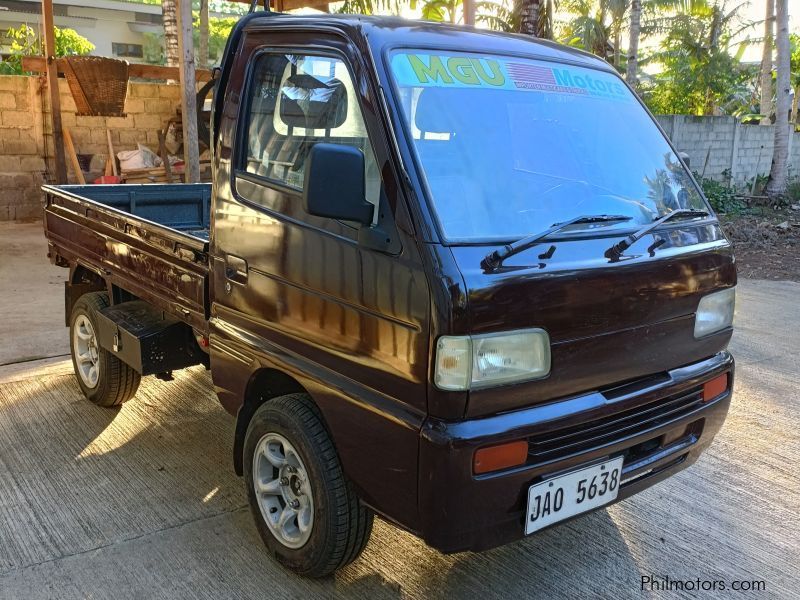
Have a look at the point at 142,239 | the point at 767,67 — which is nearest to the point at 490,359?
the point at 142,239

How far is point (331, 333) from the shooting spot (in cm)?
261

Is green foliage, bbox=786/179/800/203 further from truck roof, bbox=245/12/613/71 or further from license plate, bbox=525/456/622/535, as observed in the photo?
license plate, bbox=525/456/622/535

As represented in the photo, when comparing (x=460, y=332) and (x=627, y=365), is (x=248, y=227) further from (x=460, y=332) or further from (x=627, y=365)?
(x=627, y=365)

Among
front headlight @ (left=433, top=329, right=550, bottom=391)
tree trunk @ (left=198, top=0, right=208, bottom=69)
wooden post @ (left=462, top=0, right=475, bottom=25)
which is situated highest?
tree trunk @ (left=198, top=0, right=208, bottom=69)

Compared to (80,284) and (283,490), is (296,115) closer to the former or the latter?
(283,490)

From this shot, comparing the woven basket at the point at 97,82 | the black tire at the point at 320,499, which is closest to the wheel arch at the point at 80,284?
the black tire at the point at 320,499

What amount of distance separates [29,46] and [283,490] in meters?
15.6

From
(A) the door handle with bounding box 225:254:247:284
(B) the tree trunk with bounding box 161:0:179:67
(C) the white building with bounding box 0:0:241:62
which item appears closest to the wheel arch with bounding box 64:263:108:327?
(A) the door handle with bounding box 225:254:247:284

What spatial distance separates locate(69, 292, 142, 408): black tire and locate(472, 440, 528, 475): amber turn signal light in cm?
277

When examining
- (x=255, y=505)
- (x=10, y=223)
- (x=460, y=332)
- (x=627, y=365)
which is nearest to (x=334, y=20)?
(x=460, y=332)

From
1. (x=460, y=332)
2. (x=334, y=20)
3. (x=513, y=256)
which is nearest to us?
(x=460, y=332)

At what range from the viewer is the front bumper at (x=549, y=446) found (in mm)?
2236

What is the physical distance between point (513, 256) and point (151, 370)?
2157mm

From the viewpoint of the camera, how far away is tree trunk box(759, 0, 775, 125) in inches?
902
